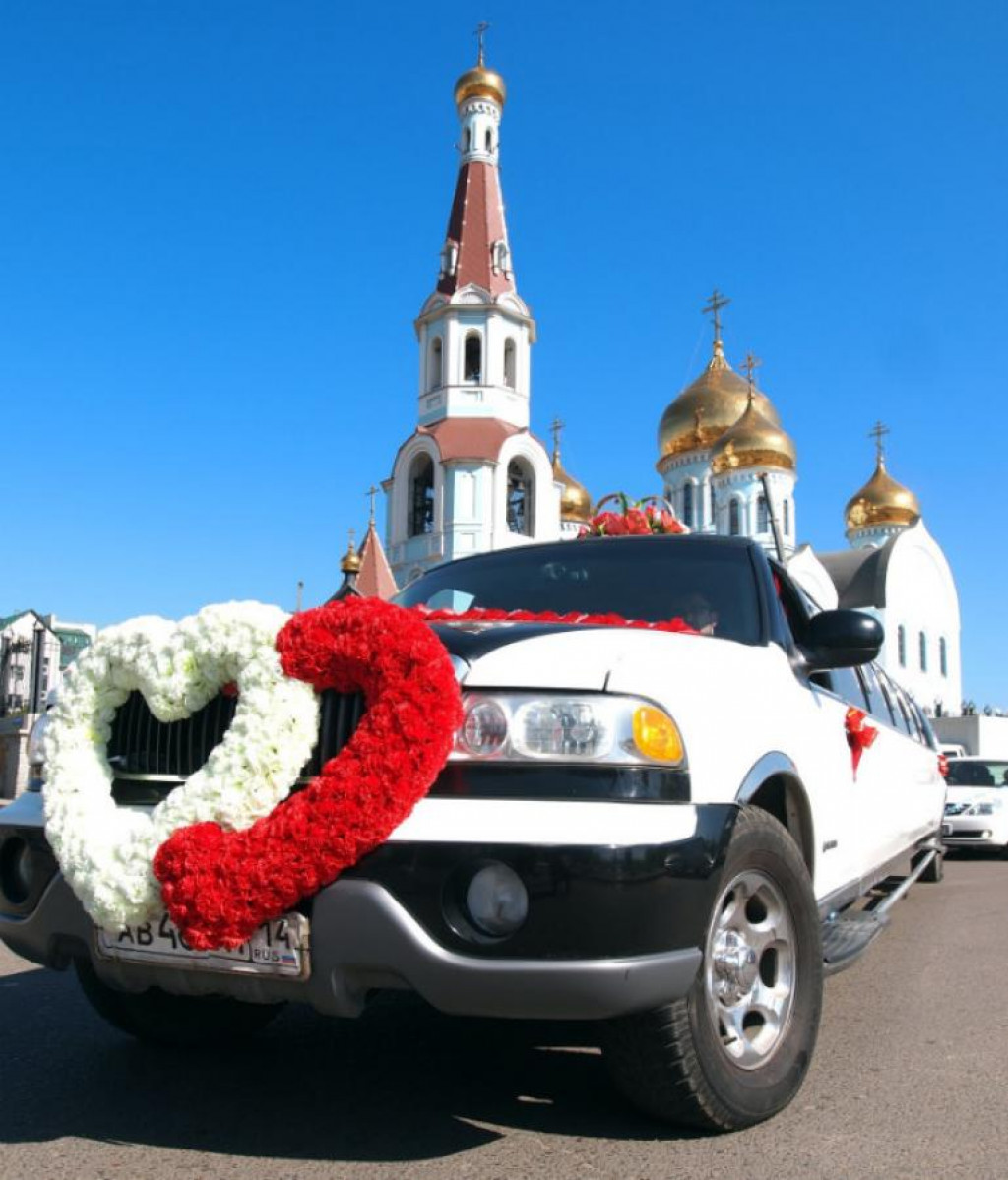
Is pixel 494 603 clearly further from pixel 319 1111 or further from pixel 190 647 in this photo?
pixel 319 1111

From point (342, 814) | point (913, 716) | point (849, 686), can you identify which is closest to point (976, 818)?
point (913, 716)

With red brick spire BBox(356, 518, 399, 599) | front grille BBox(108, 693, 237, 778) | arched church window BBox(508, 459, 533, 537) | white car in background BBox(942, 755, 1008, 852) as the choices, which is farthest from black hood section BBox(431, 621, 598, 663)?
arched church window BBox(508, 459, 533, 537)

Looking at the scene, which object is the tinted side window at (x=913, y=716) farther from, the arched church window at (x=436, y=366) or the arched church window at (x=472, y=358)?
the arched church window at (x=436, y=366)

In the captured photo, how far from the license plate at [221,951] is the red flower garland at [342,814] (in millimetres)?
46

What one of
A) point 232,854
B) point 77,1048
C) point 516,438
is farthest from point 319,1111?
point 516,438

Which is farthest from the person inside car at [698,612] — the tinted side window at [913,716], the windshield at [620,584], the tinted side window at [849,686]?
the tinted side window at [913,716]

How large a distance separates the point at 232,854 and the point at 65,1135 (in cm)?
107

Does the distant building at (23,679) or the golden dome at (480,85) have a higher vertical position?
the golden dome at (480,85)

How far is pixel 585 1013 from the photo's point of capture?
2.54m

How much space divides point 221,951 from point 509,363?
42417 mm

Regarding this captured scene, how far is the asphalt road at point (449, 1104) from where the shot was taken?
2785 mm

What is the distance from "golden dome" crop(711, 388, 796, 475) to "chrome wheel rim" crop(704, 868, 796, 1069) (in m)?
50.3

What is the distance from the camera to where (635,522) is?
5.67 metres

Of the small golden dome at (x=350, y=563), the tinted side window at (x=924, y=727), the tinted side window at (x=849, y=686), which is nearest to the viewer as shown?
the tinted side window at (x=849, y=686)
